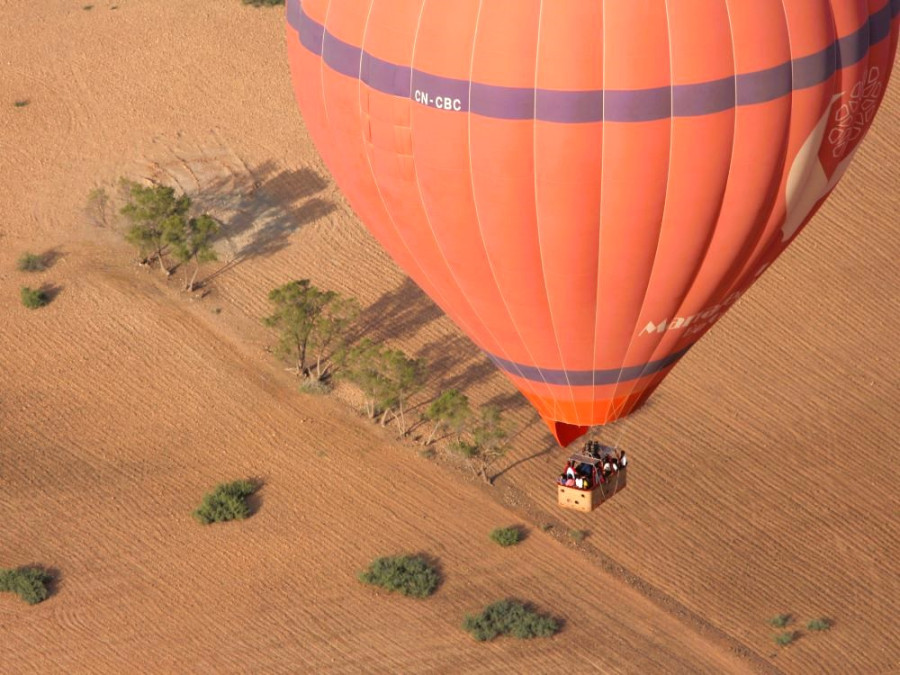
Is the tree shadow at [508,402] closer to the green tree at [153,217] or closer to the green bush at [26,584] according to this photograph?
the green tree at [153,217]

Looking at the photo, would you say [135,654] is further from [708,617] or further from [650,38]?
[650,38]

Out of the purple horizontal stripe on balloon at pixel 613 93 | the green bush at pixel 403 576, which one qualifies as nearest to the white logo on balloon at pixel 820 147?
the purple horizontal stripe on balloon at pixel 613 93

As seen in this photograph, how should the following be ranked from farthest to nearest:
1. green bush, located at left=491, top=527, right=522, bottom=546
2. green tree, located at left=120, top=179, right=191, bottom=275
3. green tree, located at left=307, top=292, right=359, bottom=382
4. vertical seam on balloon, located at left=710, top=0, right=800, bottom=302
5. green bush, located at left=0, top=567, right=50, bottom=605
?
green tree, located at left=120, top=179, right=191, bottom=275, green tree, located at left=307, top=292, right=359, bottom=382, green bush, located at left=491, top=527, right=522, bottom=546, green bush, located at left=0, top=567, right=50, bottom=605, vertical seam on balloon, located at left=710, top=0, right=800, bottom=302

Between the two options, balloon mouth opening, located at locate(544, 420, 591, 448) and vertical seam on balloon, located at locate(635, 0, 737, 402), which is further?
balloon mouth opening, located at locate(544, 420, 591, 448)

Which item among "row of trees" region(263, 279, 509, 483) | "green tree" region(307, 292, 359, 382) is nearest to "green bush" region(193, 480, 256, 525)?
"row of trees" region(263, 279, 509, 483)

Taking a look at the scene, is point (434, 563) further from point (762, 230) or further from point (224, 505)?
point (762, 230)

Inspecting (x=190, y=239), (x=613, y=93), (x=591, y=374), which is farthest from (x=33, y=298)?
(x=613, y=93)

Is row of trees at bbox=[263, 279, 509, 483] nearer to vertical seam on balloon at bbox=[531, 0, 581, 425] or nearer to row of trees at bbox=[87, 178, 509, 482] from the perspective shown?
row of trees at bbox=[87, 178, 509, 482]
